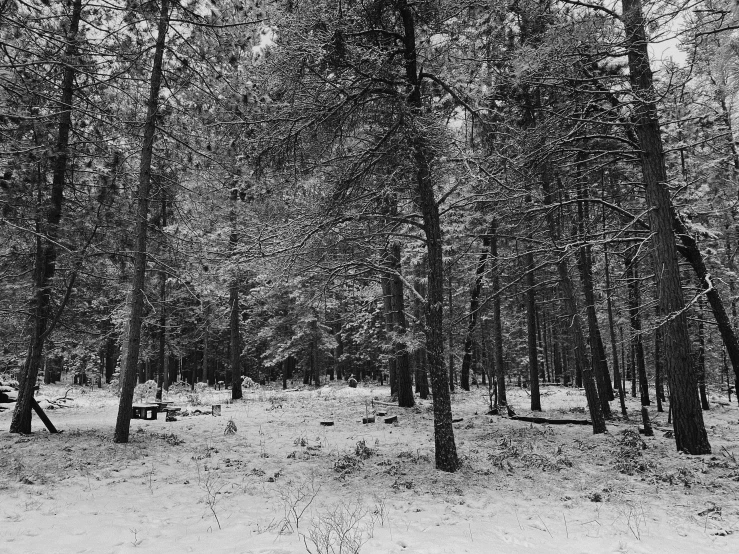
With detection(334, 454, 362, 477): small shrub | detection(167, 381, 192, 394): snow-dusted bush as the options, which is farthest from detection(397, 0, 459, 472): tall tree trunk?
detection(167, 381, 192, 394): snow-dusted bush

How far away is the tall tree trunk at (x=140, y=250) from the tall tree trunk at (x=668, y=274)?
35.4ft

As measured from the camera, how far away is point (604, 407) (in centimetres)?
1484

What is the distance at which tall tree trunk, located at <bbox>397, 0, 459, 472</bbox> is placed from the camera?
768 cm

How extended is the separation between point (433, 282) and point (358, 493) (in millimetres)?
3971

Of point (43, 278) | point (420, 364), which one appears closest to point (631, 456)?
point (420, 364)

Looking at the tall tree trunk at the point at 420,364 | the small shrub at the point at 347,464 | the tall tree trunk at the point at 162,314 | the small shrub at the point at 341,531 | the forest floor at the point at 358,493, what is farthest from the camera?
the tall tree trunk at the point at 420,364

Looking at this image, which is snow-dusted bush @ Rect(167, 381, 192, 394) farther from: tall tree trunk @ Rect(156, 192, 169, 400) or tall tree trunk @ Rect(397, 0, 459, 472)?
tall tree trunk @ Rect(397, 0, 459, 472)

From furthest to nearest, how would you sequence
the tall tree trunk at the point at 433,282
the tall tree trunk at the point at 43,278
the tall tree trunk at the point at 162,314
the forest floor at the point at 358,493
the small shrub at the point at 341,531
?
the tall tree trunk at the point at 162,314
the tall tree trunk at the point at 43,278
the tall tree trunk at the point at 433,282
the forest floor at the point at 358,493
the small shrub at the point at 341,531

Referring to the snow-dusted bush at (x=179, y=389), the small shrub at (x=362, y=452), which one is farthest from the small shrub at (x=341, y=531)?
the snow-dusted bush at (x=179, y=389)

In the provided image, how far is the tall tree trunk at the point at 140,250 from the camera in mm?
9648

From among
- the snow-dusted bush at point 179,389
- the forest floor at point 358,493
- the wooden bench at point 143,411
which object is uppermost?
the wooden bench at point 143,411

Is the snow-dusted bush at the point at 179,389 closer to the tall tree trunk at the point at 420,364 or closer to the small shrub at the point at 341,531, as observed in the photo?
the tall tree trunk at the point at 420,364

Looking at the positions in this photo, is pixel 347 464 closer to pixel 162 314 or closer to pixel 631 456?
pixel 631 456

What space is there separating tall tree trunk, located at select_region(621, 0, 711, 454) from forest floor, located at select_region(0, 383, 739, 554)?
2.33 ft
